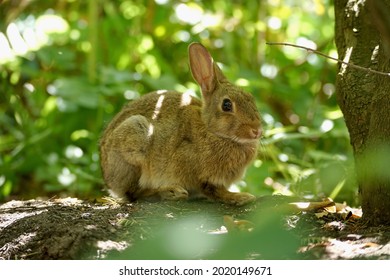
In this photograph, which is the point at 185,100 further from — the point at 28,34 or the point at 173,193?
the point at 28,34

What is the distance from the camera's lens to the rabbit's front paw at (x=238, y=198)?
4.35 meters

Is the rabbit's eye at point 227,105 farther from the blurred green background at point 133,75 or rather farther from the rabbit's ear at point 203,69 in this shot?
the blurred green background at point 133,75

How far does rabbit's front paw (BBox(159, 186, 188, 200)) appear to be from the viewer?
15.0ft

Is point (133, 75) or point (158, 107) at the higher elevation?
point (133, 75)

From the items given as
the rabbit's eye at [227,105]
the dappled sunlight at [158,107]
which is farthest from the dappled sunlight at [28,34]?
the rabbit's eye at [227,105]

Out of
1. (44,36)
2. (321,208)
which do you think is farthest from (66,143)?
(321,208)

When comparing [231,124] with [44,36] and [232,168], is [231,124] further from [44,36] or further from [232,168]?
[44,36]

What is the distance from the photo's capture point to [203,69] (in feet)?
16.1

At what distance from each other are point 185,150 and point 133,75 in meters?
2.30

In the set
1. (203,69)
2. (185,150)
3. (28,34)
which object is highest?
(28,34)

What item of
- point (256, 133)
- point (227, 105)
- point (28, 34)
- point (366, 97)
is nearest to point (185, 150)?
point (227, 105)

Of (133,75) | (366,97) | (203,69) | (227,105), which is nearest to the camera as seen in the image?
(366,97)

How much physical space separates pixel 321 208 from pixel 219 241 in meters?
2.56

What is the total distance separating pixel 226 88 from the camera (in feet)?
15.7
